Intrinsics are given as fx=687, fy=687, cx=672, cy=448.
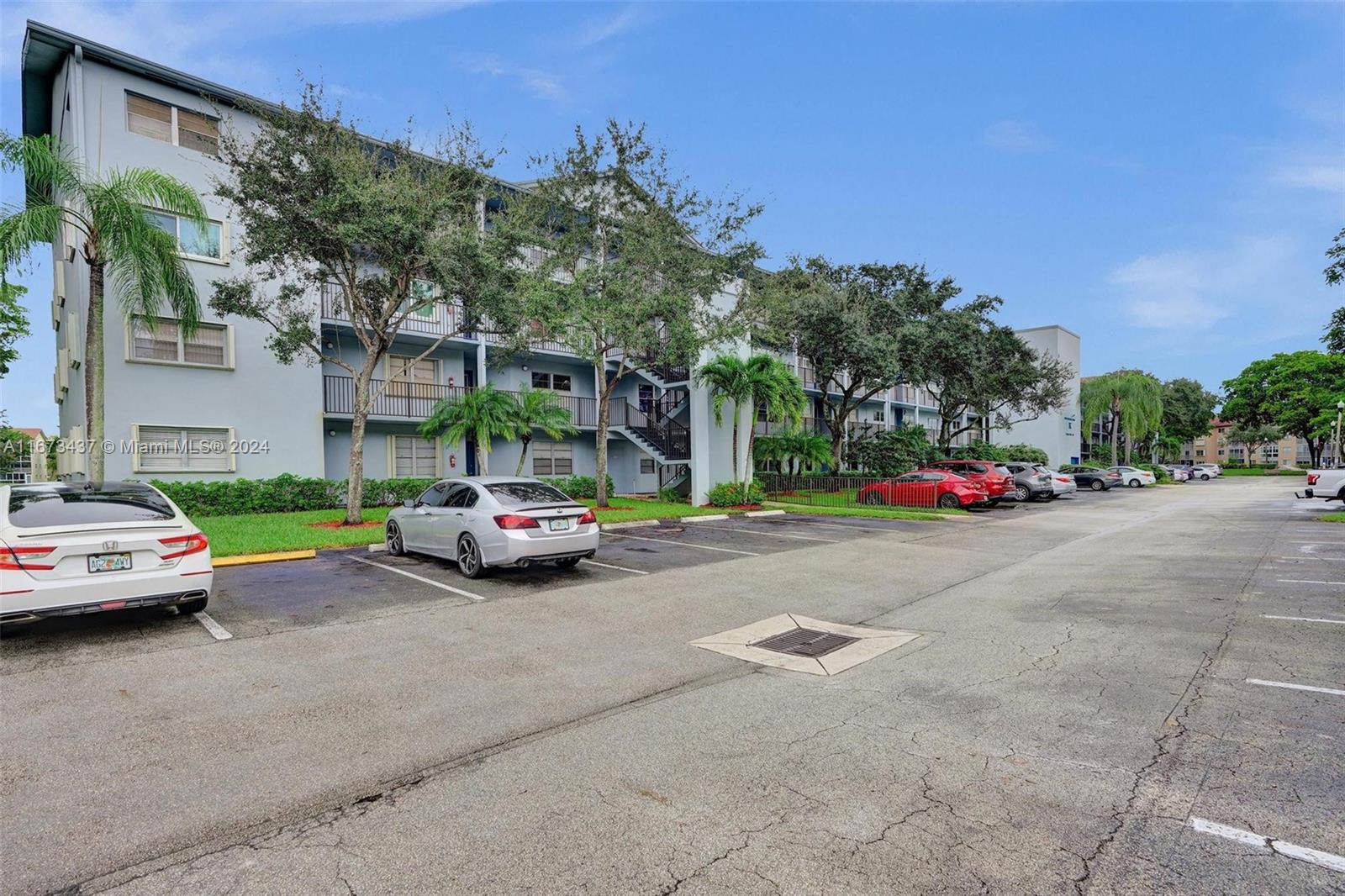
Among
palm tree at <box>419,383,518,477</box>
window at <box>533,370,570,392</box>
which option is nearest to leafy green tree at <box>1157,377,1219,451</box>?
window at <box>533,370,570,392</box>

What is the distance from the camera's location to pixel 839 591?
9352 millimetres

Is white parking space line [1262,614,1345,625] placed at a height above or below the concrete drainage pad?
above

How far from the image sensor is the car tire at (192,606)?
719 cm

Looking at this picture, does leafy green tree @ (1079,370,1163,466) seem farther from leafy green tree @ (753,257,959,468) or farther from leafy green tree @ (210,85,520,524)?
leafy green tree @ (210,85,520,524)

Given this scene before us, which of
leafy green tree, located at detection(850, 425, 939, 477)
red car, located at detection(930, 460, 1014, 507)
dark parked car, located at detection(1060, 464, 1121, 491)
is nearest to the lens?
red car, located at detection(930, 460, 1014, 507)

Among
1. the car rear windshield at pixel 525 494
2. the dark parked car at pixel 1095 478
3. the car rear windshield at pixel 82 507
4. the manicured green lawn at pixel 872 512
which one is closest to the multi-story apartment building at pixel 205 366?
the manicured green lawn at pixel 872 512

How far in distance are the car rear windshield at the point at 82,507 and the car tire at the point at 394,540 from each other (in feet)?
15.5

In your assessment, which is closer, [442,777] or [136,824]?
[136,824]

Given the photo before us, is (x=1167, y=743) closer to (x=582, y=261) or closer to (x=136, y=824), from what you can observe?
(x=136, y=824)

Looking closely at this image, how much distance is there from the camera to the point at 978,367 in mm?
33438

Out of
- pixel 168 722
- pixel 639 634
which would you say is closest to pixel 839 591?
pixel 639 634

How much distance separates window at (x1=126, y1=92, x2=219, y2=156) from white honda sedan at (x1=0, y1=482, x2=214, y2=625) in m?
15.4

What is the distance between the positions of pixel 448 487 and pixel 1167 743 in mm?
9712

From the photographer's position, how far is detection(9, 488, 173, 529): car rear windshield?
6465 mm
